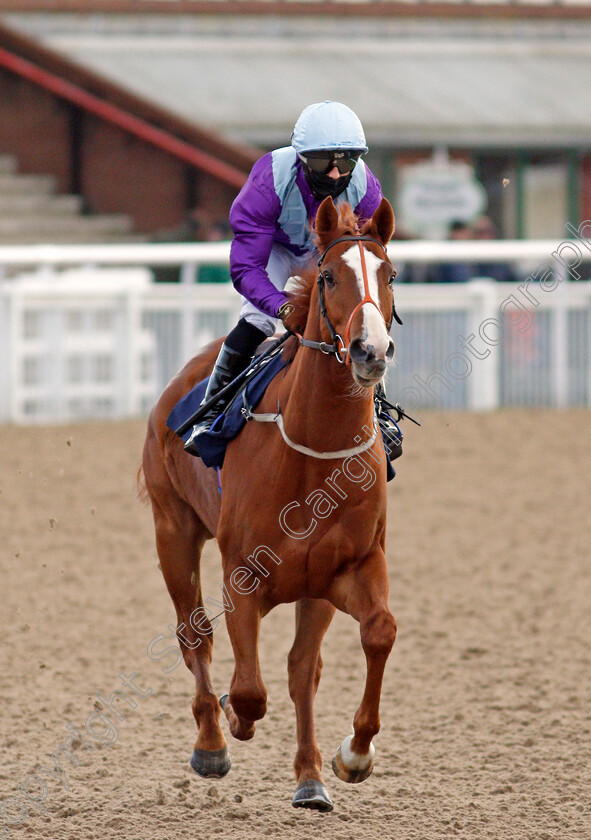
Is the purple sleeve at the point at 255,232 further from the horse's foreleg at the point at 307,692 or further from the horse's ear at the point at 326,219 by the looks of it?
the horse's foreleg at the point at 307,692

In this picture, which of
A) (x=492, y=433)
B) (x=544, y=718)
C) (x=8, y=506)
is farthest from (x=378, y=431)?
(x=492, y=433)

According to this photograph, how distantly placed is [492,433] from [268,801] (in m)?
6.89

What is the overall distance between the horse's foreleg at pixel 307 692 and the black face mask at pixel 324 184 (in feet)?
4.10

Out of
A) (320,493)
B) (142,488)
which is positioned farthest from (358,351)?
(142,488)

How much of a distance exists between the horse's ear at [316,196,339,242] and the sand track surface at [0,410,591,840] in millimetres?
1663

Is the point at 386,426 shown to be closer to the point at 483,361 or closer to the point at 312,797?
the point at 312,797

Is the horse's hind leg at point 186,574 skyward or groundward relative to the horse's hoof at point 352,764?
skyward

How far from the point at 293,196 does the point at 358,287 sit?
2.31 feet

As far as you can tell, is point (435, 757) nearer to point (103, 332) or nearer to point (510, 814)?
point (510, 814)

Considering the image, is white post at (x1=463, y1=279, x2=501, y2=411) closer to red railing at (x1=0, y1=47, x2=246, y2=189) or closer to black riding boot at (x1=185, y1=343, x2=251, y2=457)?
red railing at (x1=0, y1=47, x2=246, y2=189)

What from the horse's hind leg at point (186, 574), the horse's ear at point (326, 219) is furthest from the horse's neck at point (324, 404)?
the horse's hind leg at point (186, 574)

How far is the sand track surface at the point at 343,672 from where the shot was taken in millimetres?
4020

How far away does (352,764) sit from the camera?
3762mm

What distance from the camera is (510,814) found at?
3.96 m
